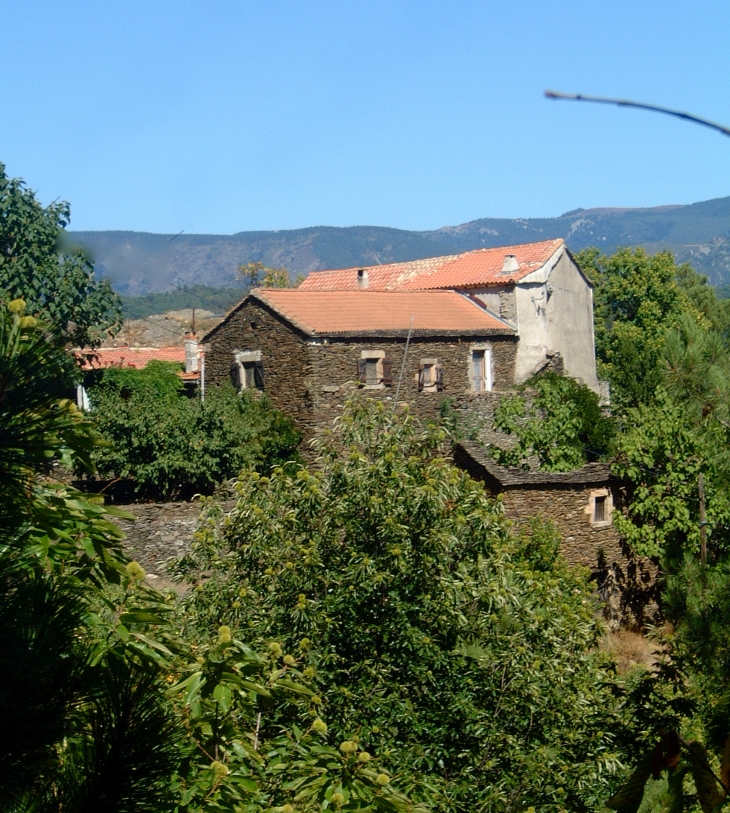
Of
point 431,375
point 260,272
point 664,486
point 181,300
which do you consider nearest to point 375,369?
point 431,375

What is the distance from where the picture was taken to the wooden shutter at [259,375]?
2588cm

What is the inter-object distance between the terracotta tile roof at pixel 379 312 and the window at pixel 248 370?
1.58m

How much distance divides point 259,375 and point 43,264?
6859mm

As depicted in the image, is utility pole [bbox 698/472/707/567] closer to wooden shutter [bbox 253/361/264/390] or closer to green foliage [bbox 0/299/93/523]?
wooden shutter [bbox 253/361/264/390]

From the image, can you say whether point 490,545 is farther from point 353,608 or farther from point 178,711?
point 178,711

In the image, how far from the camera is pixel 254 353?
2603 cm

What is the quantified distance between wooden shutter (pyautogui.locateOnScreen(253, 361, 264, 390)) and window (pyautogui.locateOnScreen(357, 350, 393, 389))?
2.69 metres

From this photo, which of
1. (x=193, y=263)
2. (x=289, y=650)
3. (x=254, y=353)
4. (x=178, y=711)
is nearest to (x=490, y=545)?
(x=289, y=650)

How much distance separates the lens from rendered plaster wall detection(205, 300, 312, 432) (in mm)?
24797

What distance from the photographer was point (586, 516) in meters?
21.8

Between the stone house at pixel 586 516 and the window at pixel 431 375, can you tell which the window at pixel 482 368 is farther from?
the stone house at pixel 586 516

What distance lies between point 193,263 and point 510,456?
78969 millimetres

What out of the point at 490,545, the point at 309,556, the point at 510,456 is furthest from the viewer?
the point at 510,456

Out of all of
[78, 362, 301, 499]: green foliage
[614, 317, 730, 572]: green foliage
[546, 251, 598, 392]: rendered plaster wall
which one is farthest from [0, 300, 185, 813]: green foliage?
[546, 251, 598, 392]: rendered plaster wall
